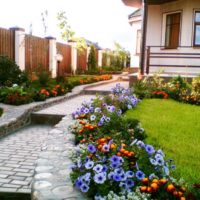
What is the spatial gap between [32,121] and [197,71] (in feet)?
24.9

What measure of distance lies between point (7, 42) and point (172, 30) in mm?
6666

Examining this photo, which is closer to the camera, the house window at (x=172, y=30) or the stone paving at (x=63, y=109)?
the stone paving at (x=63, y=109)

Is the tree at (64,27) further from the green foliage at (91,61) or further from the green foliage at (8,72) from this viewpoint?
the green foliage at (8,72)

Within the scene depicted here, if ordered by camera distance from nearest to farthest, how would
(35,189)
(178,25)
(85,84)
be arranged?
(35,189) → (178,25) → (85,84)

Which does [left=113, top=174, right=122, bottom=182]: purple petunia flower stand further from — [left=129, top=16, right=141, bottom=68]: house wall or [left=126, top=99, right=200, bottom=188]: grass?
[left=129, top=16, right=141, bottom=68]: house wall

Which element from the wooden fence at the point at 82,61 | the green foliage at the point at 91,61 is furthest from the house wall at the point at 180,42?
the green foliage at the point at 91,61

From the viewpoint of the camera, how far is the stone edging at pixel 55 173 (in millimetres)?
2988

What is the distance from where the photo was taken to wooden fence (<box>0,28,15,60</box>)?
13.0 meters

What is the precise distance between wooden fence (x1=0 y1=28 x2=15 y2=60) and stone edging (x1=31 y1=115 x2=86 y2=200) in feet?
28.1

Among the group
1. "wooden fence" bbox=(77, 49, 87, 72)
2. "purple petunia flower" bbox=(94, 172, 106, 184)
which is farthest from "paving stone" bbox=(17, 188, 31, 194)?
"wooden fence" bbox=(77, 49, 87, 72)

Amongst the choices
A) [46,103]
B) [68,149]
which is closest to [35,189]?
[68,149]

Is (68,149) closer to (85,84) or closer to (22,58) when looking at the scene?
(22,58)

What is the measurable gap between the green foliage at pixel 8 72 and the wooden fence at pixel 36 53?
3.71m

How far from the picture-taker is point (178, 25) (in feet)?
46.5
